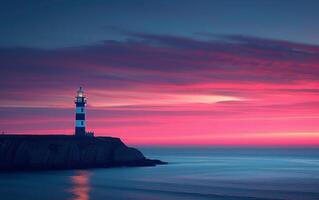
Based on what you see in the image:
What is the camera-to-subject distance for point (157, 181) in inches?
2322

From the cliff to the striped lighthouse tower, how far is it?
4.94 feet

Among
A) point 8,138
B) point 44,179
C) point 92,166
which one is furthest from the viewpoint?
point 92,166

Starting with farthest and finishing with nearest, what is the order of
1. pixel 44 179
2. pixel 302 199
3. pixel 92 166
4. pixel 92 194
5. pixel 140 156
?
1. pixel 140 156
2. pixel 92 166
3. pixel 44 179
4. pixel 92 194
5. pixel 302 199

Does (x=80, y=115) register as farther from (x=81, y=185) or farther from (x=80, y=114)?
(x=81, y=185)

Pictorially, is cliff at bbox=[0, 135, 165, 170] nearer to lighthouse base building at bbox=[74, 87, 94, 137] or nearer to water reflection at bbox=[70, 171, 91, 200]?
lighthouse base building at bbox=[74, 87, 94, 137]

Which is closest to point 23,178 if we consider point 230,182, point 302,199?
point 230,182

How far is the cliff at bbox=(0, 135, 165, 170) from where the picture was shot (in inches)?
2594

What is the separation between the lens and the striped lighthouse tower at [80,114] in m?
72.0

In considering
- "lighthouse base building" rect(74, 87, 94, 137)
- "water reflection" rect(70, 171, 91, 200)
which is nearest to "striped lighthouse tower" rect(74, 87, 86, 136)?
"lighthouse base building" rect(74, 87, 94, 137)

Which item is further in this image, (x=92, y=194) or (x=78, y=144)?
(x=78, y=144)

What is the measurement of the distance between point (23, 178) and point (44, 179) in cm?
235

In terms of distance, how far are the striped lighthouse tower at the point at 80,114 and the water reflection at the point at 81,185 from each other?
6.75 meters

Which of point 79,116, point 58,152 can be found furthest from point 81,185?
point 79,116

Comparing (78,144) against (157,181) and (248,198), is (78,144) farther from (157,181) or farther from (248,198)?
(248,198)
